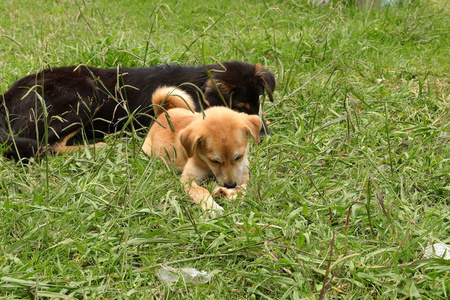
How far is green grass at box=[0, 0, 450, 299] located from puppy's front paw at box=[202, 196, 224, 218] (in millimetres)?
109

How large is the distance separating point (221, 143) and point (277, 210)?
0.69 meters

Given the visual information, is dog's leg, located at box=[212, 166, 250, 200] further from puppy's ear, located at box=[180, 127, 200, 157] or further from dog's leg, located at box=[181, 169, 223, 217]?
puppy's ear, located at box=[180, 127, 200, 157]

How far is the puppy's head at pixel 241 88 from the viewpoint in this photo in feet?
16.4

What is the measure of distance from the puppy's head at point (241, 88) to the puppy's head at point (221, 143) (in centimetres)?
95

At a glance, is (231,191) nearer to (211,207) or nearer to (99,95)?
(211,207)

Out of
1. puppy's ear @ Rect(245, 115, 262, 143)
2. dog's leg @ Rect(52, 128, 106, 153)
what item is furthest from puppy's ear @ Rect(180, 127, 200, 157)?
dog's leg @ Rect(52, 128, 106, 153)

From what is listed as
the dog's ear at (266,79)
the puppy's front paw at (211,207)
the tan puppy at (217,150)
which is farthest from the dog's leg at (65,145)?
the dog's ear at (266,79)

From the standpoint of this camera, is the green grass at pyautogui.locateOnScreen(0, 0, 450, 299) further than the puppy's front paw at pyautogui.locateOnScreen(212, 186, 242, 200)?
No

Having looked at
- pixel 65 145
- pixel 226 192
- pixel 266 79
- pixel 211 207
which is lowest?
pixel 65 145

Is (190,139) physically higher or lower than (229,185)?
higher

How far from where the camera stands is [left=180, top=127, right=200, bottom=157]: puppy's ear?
388 cm

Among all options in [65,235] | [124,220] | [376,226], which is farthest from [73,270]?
[376,226]

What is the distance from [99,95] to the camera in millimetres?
5105

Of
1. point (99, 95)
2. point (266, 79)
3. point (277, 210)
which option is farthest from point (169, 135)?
point (277, 210)
